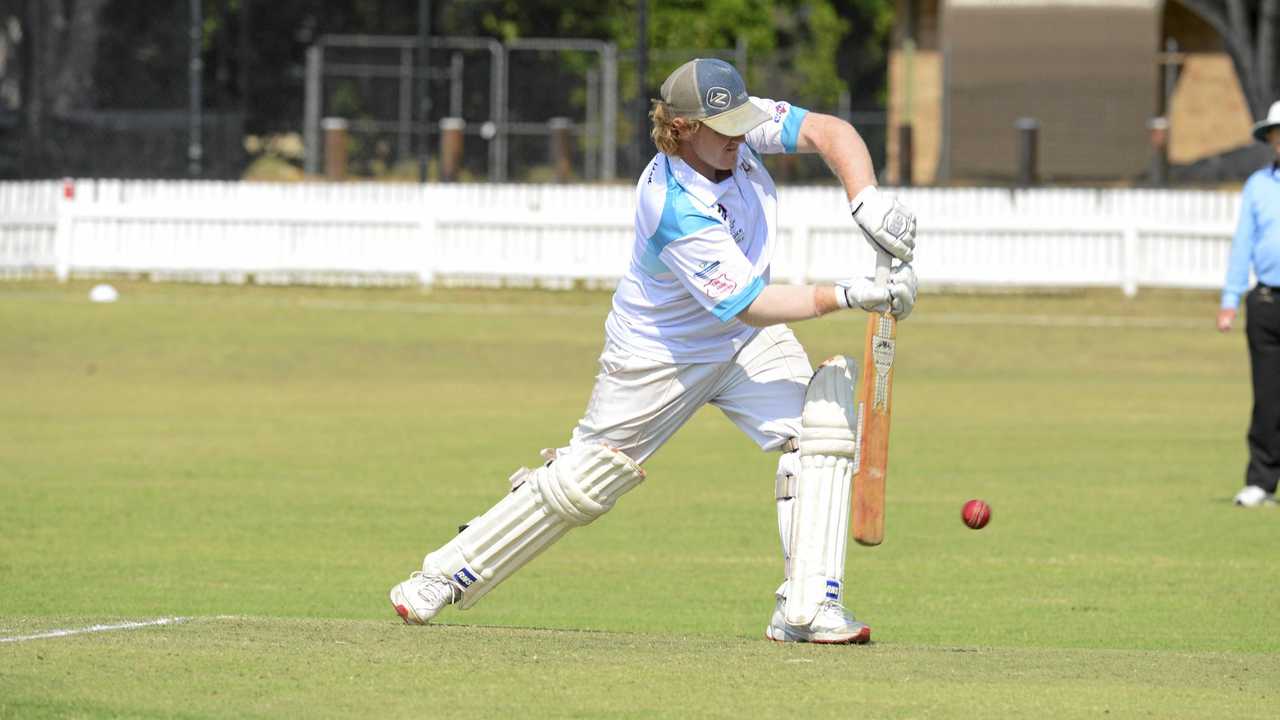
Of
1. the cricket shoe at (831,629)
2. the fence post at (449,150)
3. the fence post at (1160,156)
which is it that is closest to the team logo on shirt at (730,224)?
the cricket shoe at (831,629)

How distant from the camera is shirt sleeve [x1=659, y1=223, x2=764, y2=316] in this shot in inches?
290

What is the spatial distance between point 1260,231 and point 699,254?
19.7 ft

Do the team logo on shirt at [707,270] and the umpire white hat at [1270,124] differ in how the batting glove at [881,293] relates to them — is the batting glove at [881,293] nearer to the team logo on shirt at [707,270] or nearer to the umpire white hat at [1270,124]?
the team logo on shirt at [707,270]

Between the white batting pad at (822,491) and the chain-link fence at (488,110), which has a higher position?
the chain-link fence at (488,110)

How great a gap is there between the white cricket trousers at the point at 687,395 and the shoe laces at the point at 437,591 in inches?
27.6

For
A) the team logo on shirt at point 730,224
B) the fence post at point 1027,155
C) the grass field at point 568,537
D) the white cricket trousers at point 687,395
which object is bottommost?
the grass field at point 568,537

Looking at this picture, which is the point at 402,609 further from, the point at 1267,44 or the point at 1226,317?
the point at 1267,44

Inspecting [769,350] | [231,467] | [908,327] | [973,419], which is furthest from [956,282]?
[769,350]

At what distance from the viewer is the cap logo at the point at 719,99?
24.3 ft

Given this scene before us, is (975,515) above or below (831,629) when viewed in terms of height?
above

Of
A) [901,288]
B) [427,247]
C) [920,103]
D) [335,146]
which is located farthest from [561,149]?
[901,288]

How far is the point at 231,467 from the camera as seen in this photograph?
1482 centimetres

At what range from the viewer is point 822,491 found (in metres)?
7.61

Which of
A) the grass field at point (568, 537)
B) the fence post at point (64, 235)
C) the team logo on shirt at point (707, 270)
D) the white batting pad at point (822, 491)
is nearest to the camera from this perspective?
the grass field at point (568, 537)
